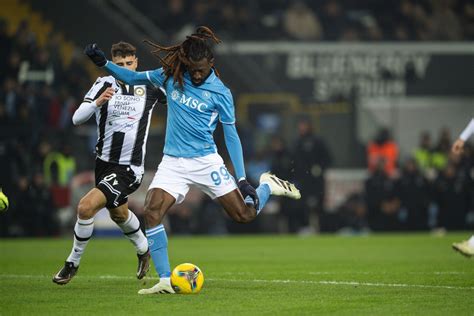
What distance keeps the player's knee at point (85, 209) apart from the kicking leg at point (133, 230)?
440 millimetres

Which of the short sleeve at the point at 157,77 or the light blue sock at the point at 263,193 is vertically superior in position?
the short sleeve at the point at 157,77

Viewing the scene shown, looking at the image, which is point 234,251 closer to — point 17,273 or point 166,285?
point 17,273

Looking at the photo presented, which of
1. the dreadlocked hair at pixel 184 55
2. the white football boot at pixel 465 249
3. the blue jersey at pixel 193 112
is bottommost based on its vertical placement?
the white football boot at pixel 465 249

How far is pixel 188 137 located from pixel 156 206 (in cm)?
73

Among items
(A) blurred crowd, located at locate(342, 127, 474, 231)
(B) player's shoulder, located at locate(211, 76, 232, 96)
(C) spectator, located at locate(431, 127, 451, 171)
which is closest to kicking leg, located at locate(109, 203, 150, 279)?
(B) player's shoulder, located at locate(211, 76, 232, 96)

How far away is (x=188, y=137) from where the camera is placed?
9.93 m

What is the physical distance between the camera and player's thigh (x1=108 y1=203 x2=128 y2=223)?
11125 mm

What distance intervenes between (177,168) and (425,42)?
20.4m

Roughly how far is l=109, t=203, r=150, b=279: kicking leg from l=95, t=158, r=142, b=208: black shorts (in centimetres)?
21

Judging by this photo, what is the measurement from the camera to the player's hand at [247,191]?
32.8ft

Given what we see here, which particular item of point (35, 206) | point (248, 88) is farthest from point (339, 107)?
point (35, 206)

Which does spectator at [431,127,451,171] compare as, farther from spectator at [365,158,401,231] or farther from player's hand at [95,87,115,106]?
player's hand at [95,87,115,106]

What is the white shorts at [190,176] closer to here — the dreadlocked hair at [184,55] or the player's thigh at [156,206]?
the player's thigh at [156,206]

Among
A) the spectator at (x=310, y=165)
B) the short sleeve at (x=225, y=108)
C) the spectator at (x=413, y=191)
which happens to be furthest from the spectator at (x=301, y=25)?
the short sleeve at (x=225, y=108)
